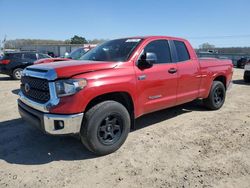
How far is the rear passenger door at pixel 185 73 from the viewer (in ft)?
17.8

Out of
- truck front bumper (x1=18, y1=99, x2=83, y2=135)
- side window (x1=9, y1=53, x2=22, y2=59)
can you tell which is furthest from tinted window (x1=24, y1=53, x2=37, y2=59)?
truck front bumper (x1=18, y1=99, x2=83, y2=135)

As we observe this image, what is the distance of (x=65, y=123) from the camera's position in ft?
11.9

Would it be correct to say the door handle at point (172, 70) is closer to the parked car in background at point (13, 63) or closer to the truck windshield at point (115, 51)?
the truck windshield at point (115, 51)

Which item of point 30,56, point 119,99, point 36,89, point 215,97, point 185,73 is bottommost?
point 215,97

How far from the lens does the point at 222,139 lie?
477 centimetres

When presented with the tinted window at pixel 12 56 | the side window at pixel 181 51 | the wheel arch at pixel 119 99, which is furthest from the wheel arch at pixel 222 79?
the tinted window at pixel 12 56

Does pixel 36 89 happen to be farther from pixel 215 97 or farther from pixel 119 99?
pixel 215 97

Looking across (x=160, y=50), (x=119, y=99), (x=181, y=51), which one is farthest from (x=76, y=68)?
(x=181, y=51)

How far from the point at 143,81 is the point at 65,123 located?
1630mm

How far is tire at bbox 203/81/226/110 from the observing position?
6613 mm

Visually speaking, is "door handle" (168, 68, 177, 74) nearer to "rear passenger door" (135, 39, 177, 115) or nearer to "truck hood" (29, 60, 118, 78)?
"rear passenger door" (135, 39, 177, 115)

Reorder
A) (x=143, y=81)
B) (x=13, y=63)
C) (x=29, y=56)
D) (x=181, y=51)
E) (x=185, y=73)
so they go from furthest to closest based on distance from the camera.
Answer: (x=29, y=56) < (x=13, y=63) < (x=181, y=51) < (x=185, y=73) < (x=143, y=81)

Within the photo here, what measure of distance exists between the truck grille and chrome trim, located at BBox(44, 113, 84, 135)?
1.01 ft

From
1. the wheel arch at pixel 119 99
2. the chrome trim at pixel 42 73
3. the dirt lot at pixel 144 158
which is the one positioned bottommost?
the dirt lot at pixel 144 158
